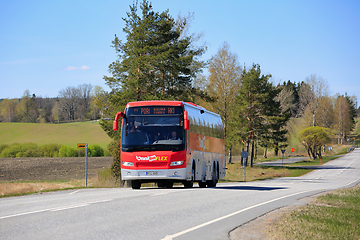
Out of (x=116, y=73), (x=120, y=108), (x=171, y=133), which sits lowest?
(x=171, y=133)

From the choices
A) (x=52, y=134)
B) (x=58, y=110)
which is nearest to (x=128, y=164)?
(x=52, y=134)

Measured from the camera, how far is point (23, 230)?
764cm

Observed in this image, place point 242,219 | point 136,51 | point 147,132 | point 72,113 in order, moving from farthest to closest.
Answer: point 72,113 → point 136,51 → point 147,132 → point 242,219

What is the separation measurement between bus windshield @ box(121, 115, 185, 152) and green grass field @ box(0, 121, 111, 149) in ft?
281

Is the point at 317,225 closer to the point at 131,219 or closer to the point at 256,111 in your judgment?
the point at 131,219

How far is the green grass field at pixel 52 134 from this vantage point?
353ft

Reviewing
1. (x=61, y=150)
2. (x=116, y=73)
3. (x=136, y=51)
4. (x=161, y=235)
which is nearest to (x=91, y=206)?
(x=161, y=235)

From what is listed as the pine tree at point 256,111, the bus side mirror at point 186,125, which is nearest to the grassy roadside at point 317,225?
the bus side mirror at point 186,125

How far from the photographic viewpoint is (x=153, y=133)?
57.4ft

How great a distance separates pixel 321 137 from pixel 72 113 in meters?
115

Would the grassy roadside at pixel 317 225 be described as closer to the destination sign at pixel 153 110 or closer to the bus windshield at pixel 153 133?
the bus windshield at pixel 153 133

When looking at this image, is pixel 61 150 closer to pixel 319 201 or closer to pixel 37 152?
pixel 37 152

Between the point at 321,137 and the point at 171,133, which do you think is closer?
the point at 171,133

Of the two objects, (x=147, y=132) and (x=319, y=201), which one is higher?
(x=147, y=132)
